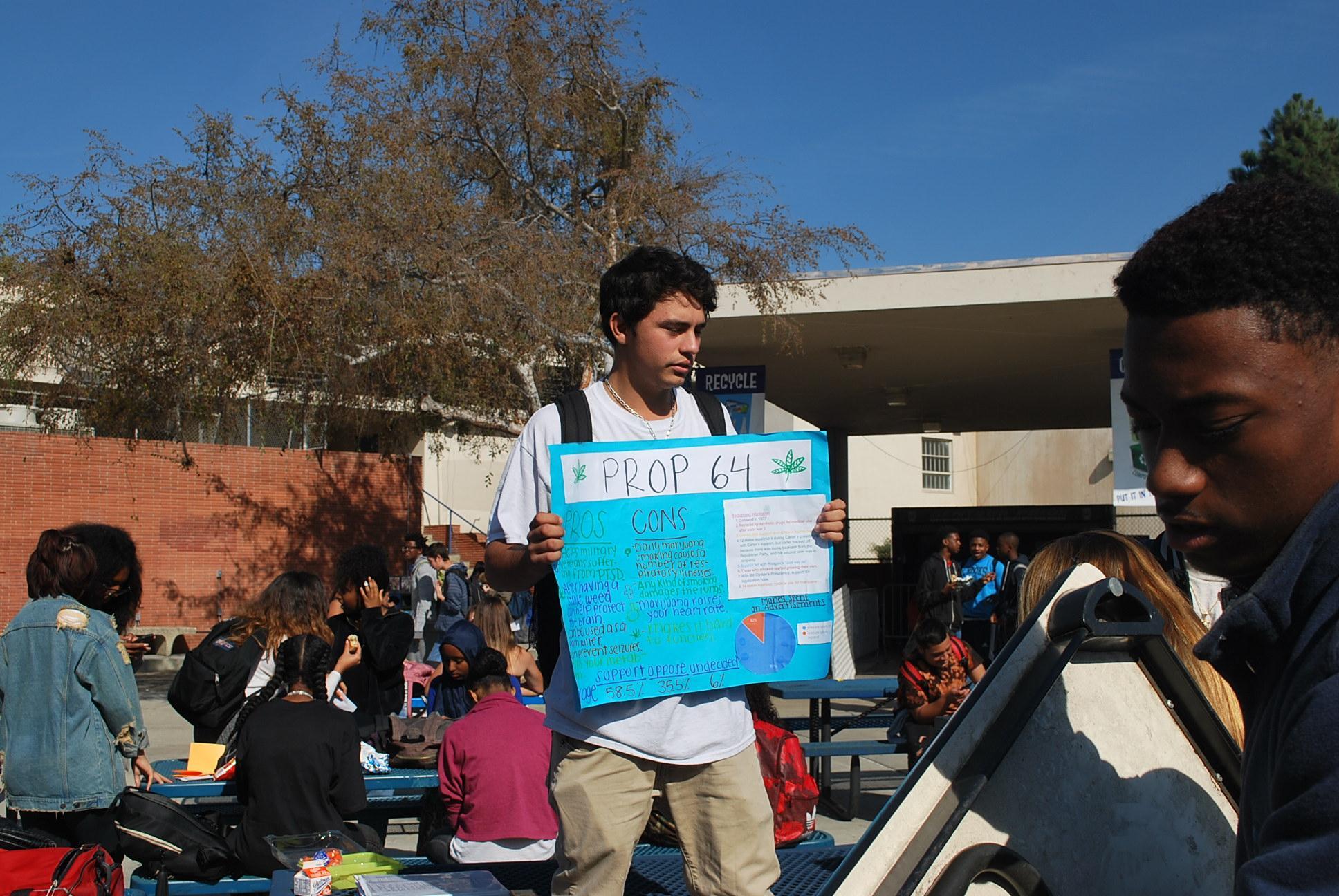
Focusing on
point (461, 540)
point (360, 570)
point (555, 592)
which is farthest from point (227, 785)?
point (461, 540)

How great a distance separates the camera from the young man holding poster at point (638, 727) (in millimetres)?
2752

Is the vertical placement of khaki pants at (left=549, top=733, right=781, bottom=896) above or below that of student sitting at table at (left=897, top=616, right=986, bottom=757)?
above

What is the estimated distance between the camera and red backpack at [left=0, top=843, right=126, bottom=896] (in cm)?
384

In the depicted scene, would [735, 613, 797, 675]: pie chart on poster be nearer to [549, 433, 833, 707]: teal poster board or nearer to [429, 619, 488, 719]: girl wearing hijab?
[549, 433, 833, 707]: teal poster board

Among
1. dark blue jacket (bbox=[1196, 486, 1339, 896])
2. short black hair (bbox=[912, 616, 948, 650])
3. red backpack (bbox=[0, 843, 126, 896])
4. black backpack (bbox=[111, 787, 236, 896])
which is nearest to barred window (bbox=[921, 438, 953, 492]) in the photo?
short black hair (bbox=[912, 616, 948, 650])

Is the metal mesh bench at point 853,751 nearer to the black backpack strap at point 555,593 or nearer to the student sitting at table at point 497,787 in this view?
the student sitting at table at point 497,787

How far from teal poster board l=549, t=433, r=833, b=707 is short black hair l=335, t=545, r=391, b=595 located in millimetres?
4996

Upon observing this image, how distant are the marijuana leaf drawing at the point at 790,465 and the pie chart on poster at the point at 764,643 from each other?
0.37m

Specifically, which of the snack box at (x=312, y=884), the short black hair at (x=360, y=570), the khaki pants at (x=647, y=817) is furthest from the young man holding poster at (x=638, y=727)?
the short black hair at (x=360, y=570)

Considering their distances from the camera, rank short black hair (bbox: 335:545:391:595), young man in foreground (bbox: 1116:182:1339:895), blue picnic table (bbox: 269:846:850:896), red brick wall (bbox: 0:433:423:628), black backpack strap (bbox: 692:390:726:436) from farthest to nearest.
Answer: red brick wall (bbox: 0:433:423:628)
short black hair (bbox: 335:545:391:595)
blue picnic table (bbox: 269:846:850:896)
black backpack strap (bbox: 692:390:726:436)
young man in foreground (bbox: 1116:182:1339:895)

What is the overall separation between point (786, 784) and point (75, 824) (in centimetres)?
321

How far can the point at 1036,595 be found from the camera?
2988mm

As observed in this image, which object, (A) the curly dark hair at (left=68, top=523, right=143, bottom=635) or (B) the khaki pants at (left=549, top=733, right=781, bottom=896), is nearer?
(B) the khaki pants at (left=549, top=733, right=781, bottom=896)

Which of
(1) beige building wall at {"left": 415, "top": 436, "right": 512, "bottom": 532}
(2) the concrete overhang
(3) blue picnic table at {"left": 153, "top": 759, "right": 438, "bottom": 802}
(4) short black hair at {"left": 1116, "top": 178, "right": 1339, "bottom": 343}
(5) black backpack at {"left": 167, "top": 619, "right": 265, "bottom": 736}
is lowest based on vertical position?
(3) blue picnic table at {"left": 153, "top": 759, "right": 438, "bottom": 802}
